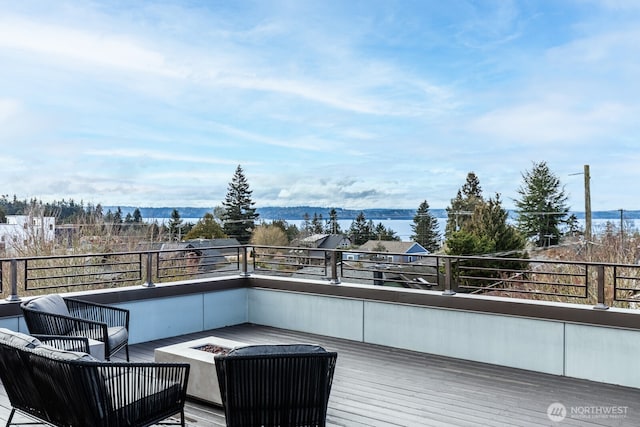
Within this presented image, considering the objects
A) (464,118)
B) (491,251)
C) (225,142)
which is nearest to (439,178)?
(491,251)

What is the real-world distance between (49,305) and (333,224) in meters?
23.7

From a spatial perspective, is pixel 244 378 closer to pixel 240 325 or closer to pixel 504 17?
pixel 240 325

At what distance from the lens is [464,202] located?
100 ft

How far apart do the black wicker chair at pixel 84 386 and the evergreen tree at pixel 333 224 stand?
24.7 m

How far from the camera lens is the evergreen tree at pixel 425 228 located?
2925 cm

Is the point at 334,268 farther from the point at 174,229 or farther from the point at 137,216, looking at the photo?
the point at 174,229

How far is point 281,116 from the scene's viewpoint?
18766 millimetres

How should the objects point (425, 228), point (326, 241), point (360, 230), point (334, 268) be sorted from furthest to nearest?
point (425, 228)
point (360, 230)
point (326, 241)
point (334, 268)

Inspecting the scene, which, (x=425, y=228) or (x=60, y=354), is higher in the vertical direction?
(x=425, y=228)

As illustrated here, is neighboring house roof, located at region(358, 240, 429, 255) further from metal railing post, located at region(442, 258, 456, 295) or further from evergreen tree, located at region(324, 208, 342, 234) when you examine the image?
metal railing post, located at region(442, 258, 456, 295)

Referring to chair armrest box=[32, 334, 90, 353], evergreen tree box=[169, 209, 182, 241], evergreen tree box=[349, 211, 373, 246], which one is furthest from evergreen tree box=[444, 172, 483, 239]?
chair armrest box=[32, 334, 90, 353]

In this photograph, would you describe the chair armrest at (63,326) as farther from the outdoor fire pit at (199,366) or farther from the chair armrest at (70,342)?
the outdoor fire pit at (199,366)

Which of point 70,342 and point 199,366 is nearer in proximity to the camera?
point 70,342

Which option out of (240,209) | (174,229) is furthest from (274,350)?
(240,209)
